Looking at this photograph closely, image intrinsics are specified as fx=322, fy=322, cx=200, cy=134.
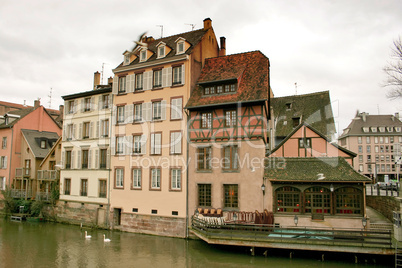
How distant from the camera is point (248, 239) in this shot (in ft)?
57.4

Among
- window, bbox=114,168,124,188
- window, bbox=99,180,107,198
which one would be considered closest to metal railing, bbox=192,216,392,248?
window, bbox=114,168,124,188

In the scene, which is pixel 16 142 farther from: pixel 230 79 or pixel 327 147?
pixel 327 147

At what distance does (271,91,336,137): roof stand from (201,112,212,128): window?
10110 mm

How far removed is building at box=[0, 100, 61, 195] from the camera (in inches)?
1422

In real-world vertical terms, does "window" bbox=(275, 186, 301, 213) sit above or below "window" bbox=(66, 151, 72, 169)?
below

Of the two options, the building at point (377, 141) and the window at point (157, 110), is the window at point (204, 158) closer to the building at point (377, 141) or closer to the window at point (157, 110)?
the window at point (157, 110)

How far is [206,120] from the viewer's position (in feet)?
74.6

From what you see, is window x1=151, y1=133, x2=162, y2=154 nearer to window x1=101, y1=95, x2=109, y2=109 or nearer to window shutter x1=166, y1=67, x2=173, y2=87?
window shutter x1=166, y1=67, x2=173, y2=87

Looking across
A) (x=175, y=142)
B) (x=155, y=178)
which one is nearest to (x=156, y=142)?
(x=175, y=142)

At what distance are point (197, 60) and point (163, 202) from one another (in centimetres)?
1104

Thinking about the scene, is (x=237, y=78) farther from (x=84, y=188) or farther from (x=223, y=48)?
(x=84, y=188)

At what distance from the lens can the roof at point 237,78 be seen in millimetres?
21672

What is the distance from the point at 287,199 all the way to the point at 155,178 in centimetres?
978

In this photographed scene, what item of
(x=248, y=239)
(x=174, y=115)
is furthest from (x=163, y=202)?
(x=248, y=239)
